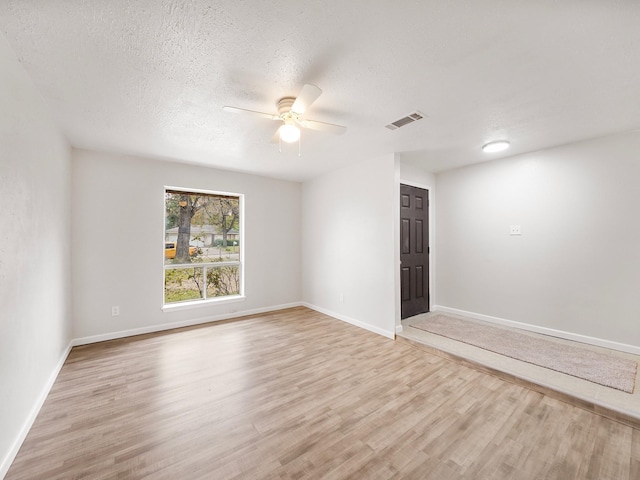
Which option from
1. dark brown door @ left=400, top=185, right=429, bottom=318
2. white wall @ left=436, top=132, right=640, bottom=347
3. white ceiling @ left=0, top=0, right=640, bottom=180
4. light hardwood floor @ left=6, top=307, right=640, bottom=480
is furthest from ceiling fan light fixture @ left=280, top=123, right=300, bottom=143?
white wall @ left=436, top=132, right=640, bottom=347

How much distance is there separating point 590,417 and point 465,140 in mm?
2742

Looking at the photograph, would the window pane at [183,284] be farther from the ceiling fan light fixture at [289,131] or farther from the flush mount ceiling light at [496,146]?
the flush mount ceiling light at [496,146]

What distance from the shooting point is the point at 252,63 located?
67.2 inches

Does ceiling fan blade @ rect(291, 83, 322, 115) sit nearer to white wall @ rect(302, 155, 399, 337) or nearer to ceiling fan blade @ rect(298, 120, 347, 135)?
ceiling fan blade @ rect(298, 120, 347, 135)

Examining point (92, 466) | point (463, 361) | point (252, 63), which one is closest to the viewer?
point (92, 466)

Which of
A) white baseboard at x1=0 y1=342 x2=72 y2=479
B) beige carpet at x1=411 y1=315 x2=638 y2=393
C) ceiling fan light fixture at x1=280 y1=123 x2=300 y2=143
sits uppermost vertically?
ceiling fan light fixture at x1=280 y1=123 x2=300 y2=143

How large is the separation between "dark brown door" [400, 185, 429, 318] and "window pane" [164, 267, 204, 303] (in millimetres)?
3230

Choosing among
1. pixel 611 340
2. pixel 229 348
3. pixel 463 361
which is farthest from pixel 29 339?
pixel 611 340

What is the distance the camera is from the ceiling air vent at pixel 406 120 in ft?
8.00

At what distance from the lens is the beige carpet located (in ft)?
7.75

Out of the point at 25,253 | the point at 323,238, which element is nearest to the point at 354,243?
the point at 323,238

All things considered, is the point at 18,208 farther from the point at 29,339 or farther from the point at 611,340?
the point at 611,340

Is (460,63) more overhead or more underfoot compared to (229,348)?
more overhead

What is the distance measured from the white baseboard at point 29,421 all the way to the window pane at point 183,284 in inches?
55.6
